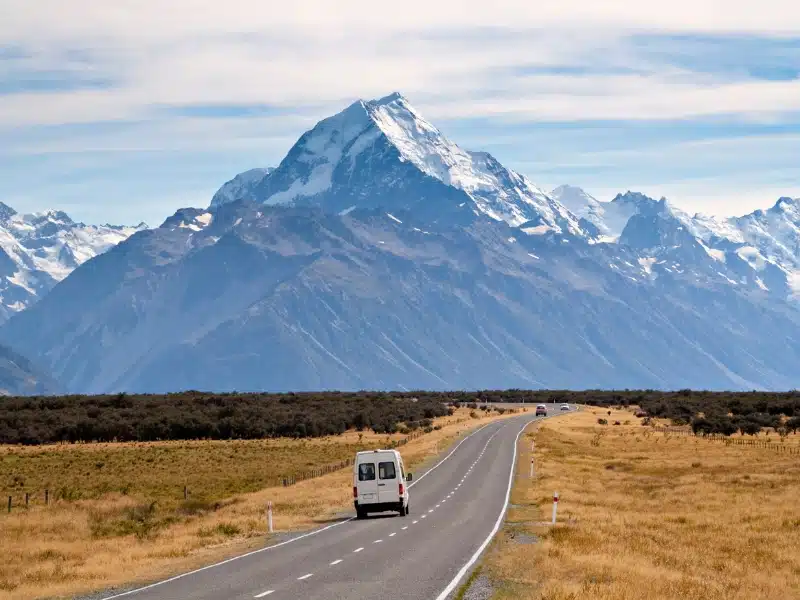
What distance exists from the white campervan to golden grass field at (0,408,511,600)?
2.30 m

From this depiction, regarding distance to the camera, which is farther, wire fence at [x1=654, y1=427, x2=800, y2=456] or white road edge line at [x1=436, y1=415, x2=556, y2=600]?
wire fence at [x1=654, y1=427, x2=800, y2=456]

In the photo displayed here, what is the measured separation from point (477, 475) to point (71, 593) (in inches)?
1776

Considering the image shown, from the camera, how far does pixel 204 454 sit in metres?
101

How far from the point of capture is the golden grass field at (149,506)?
126 ft

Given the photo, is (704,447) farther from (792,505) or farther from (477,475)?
(792,505)

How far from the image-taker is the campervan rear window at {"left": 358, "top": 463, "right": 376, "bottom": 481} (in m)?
48.9

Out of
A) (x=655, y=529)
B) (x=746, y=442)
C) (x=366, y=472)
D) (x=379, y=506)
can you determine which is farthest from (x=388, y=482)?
(x=746, y=442)

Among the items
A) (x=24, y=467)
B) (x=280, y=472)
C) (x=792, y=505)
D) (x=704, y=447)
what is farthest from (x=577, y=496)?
(x=24, y=467)

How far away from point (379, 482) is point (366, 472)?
808 millimetres

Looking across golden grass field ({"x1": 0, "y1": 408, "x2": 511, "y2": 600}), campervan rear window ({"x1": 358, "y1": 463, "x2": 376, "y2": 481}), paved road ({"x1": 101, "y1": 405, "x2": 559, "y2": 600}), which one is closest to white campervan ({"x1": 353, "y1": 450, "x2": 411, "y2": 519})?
campervan rear window ({"x1": 358, "y1": 463, "x2": 376, "y2": 481})

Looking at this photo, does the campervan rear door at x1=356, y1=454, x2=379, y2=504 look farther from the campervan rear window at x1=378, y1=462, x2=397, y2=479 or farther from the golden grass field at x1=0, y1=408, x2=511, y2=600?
the golden grass field at x1=0, y1=408, x2=511, y2=600

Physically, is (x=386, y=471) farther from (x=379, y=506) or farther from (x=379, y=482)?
(x=379, y=506)

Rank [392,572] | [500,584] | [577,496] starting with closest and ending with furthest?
[500,584], [392,572], [577,496]

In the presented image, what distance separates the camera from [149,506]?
60469 mm
